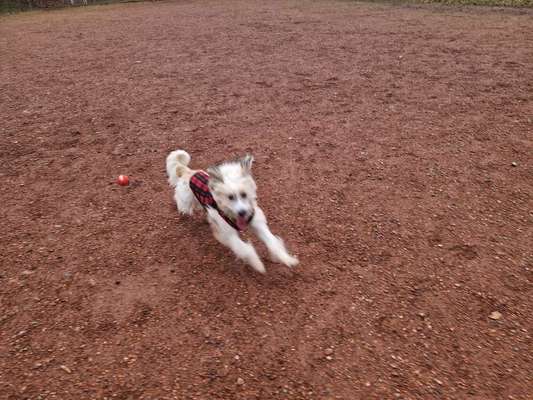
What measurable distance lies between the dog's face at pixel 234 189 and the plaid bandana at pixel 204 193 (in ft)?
0.16

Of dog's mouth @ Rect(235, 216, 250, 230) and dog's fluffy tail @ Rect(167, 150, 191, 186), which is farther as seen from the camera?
dog's fluffy tail @ Rect(167, 150, 191, 186)

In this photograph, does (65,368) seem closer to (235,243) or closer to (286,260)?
(235,243)

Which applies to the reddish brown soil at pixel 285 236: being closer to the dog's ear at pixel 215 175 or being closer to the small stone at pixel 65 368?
the small stone at pixel 65 368

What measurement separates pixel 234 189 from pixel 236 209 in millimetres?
161

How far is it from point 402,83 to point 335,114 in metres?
1.87

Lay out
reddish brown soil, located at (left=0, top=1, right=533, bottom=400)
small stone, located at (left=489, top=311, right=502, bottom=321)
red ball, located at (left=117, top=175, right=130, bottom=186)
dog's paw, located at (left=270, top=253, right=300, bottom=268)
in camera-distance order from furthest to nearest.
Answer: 1. red ball, located at (left=117, top=175, right=130, bottom=186)
2. dog's paw, located at (left=270, top=253, right=300, bottom=268)
3. small stone, located at (left=489, top=311, right=502, bottom=321)
4. reddish brown soil, located at (left=0, top=1, right=533, bottom=400)

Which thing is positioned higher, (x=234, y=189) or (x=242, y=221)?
(x=234, y=189)

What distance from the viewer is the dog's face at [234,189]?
331cm

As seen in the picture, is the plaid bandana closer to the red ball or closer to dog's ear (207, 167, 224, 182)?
dog's ear (207, 167, 224, 182)

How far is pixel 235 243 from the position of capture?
11.4 feet

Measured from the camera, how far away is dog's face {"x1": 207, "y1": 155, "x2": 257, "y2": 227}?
331cm

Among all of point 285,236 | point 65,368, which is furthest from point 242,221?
point 65,368

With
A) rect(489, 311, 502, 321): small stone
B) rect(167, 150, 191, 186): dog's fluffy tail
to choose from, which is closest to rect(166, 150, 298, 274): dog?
rect(167, 150, 191, 186): dog's fluffy tail

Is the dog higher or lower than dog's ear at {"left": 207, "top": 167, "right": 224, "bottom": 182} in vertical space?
lower
